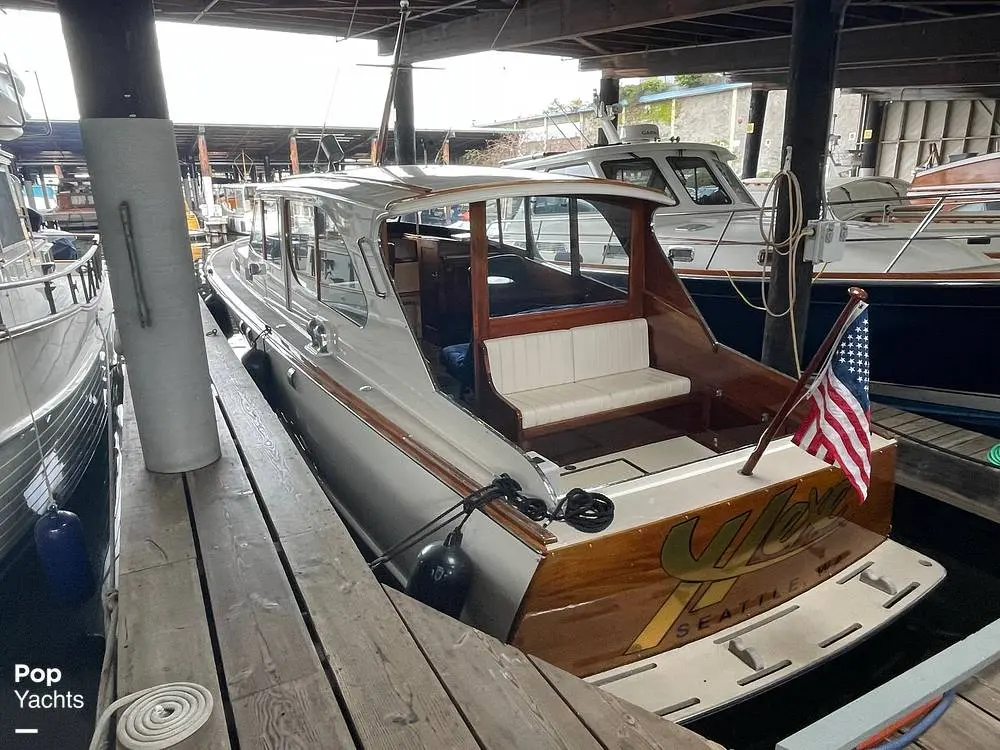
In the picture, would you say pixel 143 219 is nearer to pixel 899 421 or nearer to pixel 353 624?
pixel 353 624

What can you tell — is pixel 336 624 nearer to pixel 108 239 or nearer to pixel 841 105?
pixel 108 239

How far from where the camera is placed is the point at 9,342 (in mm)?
3717

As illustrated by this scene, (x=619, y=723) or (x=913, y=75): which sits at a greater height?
(x=913, y=75)

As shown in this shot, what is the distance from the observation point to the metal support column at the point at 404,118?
9.71 metres

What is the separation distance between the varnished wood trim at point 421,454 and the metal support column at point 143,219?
640 mm

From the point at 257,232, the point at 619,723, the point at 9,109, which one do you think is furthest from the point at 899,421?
the point at 9,109

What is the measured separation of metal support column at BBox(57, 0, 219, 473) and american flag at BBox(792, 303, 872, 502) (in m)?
2.48

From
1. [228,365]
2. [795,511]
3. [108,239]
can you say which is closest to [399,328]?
[108,239]

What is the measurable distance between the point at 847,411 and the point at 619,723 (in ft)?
4.37

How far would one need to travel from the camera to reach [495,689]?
1820 mm

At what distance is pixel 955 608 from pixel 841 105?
22.3 metres

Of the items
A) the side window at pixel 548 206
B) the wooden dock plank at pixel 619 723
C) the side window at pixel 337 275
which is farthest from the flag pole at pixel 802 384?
the side window at pixel 548 206

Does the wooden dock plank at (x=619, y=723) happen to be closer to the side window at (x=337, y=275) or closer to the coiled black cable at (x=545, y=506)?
the coiled black cable at (x=545, y=506)

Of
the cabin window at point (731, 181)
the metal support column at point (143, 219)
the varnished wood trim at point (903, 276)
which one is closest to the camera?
the metal support column at point (143, 219)
